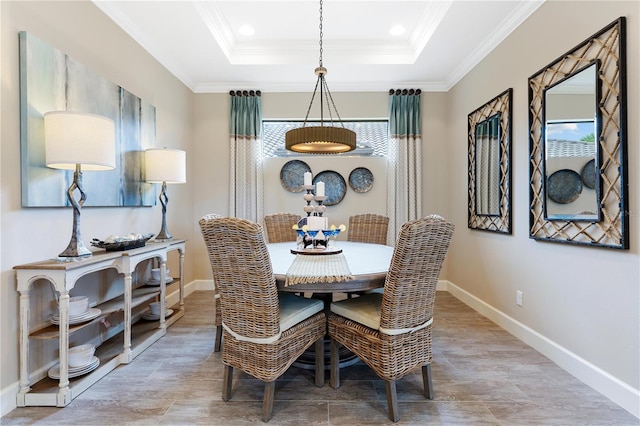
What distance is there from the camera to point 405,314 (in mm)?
1643

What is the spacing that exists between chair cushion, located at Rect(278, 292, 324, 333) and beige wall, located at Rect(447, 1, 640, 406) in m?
1.70

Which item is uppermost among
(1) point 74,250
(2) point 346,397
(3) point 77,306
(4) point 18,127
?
(4) point 18,127

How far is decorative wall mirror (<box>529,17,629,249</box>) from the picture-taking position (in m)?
1.75

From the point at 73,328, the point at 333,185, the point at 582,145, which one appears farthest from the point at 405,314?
the point at 333,185

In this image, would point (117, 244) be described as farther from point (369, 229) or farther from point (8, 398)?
point (369, 229)

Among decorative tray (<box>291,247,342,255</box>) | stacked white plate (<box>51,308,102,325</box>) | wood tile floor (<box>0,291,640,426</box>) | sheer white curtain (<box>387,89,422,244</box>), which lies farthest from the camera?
sheer white curtain (<box>387,89,422,244</box>)

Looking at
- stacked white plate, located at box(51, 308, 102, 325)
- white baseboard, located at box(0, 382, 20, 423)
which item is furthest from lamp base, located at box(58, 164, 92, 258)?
white baseboard, located at box(0, 382, 20, 423)

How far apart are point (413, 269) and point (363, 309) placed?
0.43 meters

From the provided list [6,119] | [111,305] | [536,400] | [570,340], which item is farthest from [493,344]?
[6,119]

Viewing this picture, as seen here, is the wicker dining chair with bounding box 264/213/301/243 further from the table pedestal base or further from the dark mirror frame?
the dark mirror frame

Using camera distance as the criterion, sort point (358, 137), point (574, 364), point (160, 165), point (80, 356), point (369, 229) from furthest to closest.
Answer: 1. point (358, 137)
2. point (369, 229)
3. point (160, 165)
4. point (574, 364)
5. point (80, 356)

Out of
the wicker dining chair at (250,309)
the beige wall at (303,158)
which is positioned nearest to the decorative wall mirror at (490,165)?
the beige wall at (303,158)

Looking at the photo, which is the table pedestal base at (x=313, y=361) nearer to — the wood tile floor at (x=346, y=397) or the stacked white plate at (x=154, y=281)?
the wood tile floor at (x=346, y=397)

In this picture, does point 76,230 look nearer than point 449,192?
Yes
